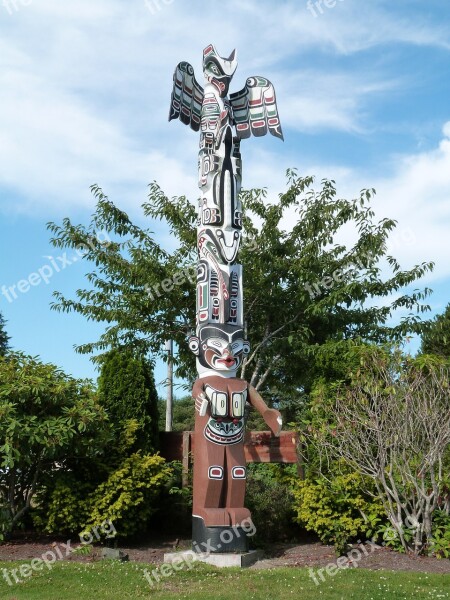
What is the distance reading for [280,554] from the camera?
32.5 ft

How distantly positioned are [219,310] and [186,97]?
4.49m

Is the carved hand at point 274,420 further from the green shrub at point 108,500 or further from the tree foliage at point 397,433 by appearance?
the green shrub at point 108,500

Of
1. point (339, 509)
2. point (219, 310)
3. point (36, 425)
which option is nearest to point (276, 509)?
point (339, 509)

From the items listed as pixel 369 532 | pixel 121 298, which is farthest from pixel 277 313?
pixel 369 532

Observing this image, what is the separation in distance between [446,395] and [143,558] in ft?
16.7

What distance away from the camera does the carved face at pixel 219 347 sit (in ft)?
32.2

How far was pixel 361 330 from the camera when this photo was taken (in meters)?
14.2

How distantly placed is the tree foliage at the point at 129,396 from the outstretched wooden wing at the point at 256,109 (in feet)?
16.5

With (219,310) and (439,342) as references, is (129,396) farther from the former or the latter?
(439,342)

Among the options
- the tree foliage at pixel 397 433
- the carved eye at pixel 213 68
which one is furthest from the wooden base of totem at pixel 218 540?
the carved eye at pixel 213 68

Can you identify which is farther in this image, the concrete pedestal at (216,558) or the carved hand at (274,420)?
the carved hand at (274,420)

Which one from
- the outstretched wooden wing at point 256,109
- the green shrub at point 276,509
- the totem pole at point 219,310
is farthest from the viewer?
the outstretched wooden wing at point 256,109

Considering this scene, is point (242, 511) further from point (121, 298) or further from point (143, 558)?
point (121, 298)

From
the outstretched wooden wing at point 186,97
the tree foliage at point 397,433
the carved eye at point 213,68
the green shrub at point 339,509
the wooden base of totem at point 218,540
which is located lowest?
the wooden base of totem at point 218,540
